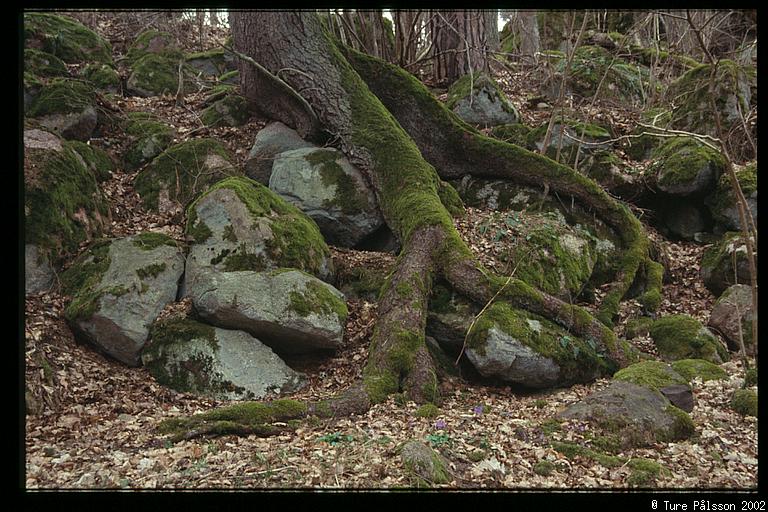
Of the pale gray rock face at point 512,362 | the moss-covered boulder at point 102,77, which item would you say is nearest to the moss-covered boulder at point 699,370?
the pale gray rock face at point 512,362

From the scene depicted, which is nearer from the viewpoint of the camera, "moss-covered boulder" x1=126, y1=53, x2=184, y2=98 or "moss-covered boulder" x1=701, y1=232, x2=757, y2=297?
"moss-covered boulder" x1=701, y1=232, x2=757, y2=297

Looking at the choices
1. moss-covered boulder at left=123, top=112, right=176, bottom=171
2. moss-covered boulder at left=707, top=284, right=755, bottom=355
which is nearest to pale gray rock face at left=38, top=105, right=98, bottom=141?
moss-covered boulder at left=123, top=112, right=176, bottom=171

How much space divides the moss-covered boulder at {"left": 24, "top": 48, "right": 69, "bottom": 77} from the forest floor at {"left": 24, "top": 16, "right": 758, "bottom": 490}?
221 inches

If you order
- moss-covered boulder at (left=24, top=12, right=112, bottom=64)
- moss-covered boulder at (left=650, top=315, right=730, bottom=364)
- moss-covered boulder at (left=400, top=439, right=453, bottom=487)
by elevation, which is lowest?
moss-covered boulder at (left=400, top=439, right=453, bottom=487)

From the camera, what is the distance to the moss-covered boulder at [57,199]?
6.94m

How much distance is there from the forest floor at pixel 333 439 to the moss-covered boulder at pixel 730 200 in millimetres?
3154

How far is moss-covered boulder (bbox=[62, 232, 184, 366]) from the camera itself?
6375mm

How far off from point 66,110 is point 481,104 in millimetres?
7032

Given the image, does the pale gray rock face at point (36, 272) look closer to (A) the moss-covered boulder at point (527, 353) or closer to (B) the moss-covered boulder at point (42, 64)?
(A) the moss-covered boulder at point (527, 353)

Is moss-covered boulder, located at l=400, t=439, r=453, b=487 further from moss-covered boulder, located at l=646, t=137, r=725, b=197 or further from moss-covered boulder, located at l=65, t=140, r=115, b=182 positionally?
moss-covered boulder, located at l=646, t=137, r=725, b=197

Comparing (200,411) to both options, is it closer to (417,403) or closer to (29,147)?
(417,403)

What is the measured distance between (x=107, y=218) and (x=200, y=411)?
3497mm

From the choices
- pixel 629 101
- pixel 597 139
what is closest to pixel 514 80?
pixel 629 101

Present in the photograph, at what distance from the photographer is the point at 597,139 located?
11.0 meters
